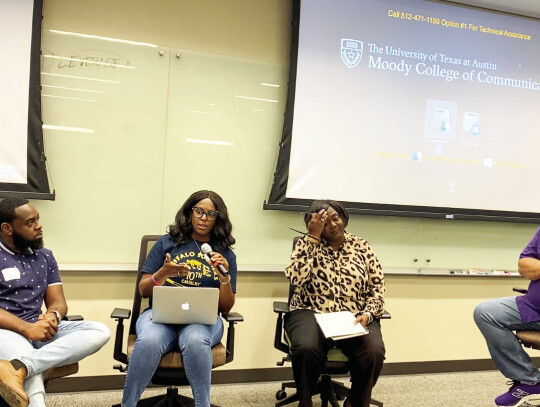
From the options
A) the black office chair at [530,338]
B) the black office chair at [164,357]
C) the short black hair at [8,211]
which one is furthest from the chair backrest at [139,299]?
the black office chair at [530,338]

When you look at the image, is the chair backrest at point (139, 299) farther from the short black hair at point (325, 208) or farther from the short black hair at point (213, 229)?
the short black hair at point (325, 208)

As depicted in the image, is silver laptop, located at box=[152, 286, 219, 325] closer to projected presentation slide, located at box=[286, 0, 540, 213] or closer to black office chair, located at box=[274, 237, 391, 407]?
black office chair, located at box=[274, 237, 391, 407]

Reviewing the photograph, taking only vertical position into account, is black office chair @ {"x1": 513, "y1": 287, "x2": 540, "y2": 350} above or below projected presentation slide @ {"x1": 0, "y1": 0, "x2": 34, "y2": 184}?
below

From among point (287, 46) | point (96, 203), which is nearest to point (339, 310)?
point (96, 203)

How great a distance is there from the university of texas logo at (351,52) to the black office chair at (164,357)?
1701 mm

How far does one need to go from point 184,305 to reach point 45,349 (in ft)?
1.95

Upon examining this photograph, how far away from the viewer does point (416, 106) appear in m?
3.43

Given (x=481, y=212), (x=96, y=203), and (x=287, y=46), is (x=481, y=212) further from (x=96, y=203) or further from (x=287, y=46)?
(x=96, y=203)

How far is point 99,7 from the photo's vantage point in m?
2.89

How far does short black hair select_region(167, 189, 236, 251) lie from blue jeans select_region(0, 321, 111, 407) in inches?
23.4

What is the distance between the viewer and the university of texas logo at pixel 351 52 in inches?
129

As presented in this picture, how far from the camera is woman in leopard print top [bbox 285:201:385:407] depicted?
8.05 feet

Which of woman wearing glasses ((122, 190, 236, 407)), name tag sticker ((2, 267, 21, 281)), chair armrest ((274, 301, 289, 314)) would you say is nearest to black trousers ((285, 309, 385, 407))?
chair armrest ((274, 301, 289, 314))

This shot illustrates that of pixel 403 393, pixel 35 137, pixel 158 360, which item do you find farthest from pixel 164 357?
pixel 403 393
